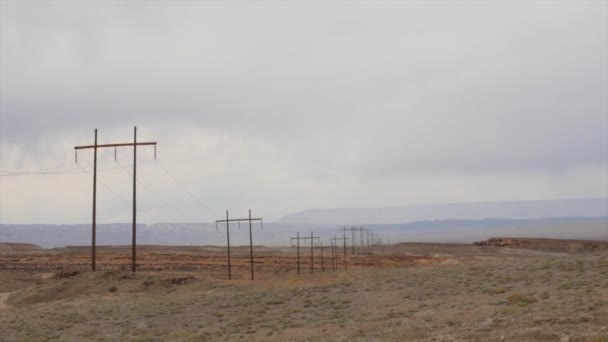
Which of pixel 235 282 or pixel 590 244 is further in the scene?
pixel 590 244

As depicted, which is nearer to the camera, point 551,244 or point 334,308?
point 334,308

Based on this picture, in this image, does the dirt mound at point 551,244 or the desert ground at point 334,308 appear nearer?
the desert ground at point 334,308

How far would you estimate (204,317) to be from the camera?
30.5 metres

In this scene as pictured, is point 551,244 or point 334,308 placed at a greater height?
point 334,308

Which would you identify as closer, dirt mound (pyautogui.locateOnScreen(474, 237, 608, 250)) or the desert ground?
the desert ground

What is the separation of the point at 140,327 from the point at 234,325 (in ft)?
16.2

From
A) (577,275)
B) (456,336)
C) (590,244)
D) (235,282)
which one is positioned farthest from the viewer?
(590,244)

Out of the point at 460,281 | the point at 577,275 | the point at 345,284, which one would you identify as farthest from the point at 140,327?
the point at 577,275

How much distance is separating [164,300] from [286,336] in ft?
56.8

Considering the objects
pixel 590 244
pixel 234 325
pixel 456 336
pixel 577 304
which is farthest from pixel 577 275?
pixel 590 244

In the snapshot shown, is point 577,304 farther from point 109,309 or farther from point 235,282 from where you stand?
point 235,282

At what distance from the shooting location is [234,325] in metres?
26.9

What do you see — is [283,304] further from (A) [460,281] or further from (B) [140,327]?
(A) [460,281]

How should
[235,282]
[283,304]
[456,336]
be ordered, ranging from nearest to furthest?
[456,336] → [283,304] → [235,282]
